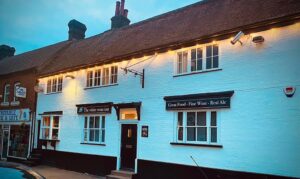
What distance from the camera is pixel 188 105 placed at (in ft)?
38.4

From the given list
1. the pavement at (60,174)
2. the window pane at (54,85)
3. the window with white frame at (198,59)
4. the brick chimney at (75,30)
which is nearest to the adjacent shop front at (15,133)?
the window pane at (54,85)

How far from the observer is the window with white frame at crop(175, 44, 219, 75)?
11578 mm

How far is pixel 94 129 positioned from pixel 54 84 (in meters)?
5.34

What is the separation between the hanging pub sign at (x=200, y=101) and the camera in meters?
10.7

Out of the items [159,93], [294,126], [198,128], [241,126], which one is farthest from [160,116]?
[294,126]

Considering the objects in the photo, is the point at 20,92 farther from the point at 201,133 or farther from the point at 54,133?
the point at 201,133

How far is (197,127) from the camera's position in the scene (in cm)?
1155

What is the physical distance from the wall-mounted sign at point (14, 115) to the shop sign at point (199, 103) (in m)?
12.8

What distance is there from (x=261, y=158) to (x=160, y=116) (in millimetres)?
4549

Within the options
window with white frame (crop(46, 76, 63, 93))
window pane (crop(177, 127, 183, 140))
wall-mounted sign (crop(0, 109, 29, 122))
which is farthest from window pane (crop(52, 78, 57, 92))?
window pane (crop(177, 127, 183, 140))

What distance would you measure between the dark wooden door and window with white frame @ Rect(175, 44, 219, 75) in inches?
143

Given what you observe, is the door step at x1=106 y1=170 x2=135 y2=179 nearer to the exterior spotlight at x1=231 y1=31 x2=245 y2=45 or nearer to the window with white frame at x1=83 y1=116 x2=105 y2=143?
the window with white frame at x1=83 y1=116 x2=105 y2=143

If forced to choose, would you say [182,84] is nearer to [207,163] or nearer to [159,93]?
[159,93]

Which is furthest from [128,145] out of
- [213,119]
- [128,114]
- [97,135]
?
[213,119]
